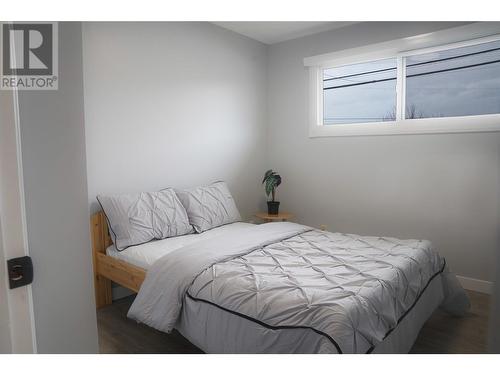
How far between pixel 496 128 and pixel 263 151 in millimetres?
2392

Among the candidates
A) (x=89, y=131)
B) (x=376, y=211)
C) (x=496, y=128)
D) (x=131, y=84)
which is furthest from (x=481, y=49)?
(x=89, y=131)

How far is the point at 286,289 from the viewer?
1.81 m

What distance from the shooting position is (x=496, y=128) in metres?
2.98

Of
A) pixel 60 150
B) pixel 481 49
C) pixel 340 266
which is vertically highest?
pixel 481 49

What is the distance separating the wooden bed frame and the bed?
1 cm

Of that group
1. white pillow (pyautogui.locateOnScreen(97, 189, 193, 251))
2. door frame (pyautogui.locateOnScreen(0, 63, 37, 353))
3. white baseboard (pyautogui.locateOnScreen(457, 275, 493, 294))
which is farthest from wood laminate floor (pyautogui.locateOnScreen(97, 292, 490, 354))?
door frame (pyautogui.locateOnScreen(0, 63, 37, 353))

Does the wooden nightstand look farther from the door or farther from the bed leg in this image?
the door

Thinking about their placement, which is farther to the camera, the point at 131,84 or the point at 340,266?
the point at 131,84

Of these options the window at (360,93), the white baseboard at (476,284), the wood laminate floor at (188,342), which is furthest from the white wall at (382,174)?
the wood laminate floor at (188,342)

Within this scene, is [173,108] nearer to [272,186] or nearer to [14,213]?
[272,186]

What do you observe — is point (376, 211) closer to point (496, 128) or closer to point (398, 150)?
point (398, 150)

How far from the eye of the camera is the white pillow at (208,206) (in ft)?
10.3

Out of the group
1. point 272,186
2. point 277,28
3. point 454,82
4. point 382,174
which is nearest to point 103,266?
point 272,186

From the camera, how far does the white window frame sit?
119 inches
